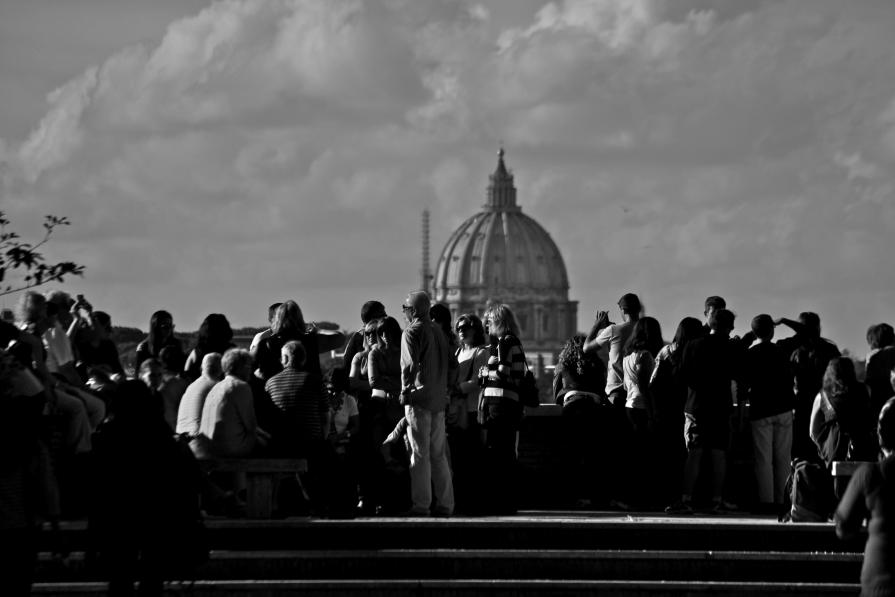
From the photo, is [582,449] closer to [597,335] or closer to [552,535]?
[597,335]

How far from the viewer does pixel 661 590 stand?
1245cm

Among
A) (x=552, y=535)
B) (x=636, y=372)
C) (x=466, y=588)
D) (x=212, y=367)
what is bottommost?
(x=466, y=588)

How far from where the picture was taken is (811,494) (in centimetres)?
1348

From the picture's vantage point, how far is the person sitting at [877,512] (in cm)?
919

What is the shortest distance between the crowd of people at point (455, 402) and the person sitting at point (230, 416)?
1cm

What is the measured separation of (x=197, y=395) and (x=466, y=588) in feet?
8.03

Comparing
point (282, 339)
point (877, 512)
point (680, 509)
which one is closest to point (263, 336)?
point (282, 339)

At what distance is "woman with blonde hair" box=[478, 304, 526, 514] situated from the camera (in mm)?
14719

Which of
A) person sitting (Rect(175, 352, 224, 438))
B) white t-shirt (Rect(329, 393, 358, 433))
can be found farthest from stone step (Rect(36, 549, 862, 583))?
white t-shirt (Rect(329, 393, 358, 433))

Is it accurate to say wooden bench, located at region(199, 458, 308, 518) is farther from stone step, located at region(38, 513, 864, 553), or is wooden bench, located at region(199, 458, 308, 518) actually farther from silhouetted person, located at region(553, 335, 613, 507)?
silhouetted person, located at region(553, 335, 613, 507)

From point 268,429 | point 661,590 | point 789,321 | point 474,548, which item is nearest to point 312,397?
point 268,429

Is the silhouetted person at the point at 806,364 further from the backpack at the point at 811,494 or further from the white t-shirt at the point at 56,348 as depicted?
the white t-shirt at the point at 56,348

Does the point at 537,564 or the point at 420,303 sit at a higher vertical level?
the point at 420,303

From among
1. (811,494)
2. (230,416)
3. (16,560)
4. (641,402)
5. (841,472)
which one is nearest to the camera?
(16,560)
